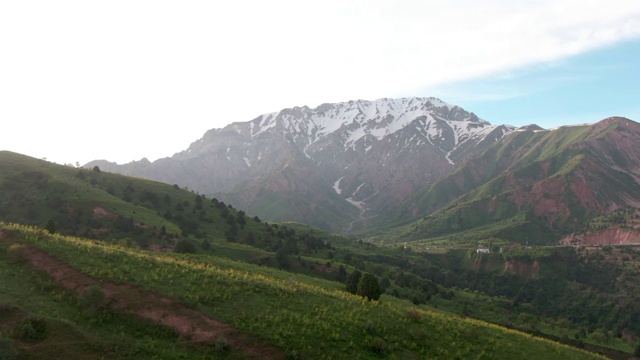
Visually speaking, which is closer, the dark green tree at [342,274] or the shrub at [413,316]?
the shrub at [413,316]

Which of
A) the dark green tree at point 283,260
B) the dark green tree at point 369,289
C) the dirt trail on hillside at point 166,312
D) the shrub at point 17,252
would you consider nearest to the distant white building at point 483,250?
the dark green tree at point 283,260

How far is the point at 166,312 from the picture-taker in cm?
3469

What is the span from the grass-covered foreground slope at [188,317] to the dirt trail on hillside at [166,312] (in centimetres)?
8

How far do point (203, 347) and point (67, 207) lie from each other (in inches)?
3297

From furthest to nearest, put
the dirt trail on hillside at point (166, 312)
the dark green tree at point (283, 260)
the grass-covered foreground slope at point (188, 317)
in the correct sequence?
1. the dark green tree at point (283, 260)
2. the dirt trail on hillside at point (166, 312)
3. the grass-covered foreground slope at point (188, 317)

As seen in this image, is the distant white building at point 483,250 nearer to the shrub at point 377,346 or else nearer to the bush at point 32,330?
the shrub at point 377,346

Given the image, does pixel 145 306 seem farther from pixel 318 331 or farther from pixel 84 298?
pixel 318 331

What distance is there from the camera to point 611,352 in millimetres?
86562

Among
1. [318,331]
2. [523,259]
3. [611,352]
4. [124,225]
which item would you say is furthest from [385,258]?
[318,331]

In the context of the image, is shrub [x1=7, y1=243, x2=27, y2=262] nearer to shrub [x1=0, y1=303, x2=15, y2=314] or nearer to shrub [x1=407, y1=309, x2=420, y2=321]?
shrub [x1=0, y1=303, x2=15, y2=314]

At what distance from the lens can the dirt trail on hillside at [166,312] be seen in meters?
31.9

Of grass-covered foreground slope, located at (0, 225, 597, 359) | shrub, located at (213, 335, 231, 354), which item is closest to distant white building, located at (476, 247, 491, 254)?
grass-covered foreground slope, located at (0, 225, 597, 359)

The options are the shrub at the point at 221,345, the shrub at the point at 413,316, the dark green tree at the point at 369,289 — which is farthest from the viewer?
the dark green tree at the point at 369,289

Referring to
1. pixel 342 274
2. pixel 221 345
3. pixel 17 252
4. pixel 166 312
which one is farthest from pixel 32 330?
pixel 342 274
